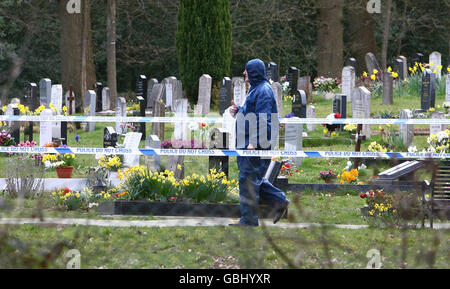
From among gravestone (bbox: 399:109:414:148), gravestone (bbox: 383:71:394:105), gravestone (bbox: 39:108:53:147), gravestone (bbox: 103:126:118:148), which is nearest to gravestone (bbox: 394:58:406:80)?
gravestone (bbox: 383:71:394:105)

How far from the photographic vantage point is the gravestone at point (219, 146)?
1209cm

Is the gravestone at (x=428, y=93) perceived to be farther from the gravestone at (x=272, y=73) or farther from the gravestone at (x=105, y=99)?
the gravestone at (x=105, y=99)

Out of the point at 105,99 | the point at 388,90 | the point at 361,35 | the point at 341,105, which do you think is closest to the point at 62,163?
the point at 341,105

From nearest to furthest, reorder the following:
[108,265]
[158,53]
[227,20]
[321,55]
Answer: [108,265] < [227,20] < [321,55] < [158,53]

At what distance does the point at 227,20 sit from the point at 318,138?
31.1ft

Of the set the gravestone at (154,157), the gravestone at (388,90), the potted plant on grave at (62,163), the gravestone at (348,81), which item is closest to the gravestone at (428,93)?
the gravestone at (388,90)

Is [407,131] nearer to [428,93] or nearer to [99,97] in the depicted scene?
[428,93]

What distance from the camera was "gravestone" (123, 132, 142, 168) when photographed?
44.8 ft

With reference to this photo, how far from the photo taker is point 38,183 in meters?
12.0

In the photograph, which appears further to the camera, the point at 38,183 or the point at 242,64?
the point at 242,64

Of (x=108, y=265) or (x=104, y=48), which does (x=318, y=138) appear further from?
(x=104, y=48)

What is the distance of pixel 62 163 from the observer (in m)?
14.8

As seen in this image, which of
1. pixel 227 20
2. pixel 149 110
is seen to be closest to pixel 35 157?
pixel 149 110

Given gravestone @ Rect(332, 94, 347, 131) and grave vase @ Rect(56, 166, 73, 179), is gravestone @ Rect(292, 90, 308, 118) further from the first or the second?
grave vase @ Rect(56, 166, 73, 179)
